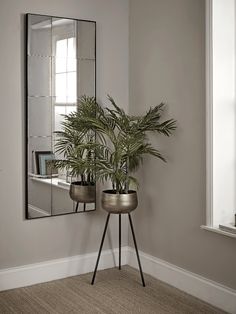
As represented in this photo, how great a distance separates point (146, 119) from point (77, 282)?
1.37 meters

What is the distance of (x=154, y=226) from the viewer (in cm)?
393

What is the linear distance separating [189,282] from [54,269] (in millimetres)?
1066

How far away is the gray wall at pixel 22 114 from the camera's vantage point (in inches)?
141

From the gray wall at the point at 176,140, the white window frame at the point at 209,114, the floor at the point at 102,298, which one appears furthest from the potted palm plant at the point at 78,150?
the white window frame at the point at 209,114

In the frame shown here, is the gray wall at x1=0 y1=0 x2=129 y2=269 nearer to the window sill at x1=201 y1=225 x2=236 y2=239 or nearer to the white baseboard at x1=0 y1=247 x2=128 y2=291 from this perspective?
the white baseboard at x1=0 y1=247 x2=128 y2=291

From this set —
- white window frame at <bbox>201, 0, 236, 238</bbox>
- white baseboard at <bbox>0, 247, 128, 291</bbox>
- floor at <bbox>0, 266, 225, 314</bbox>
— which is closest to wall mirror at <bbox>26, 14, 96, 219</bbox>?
white baseboard at <bbox>0, 247, 128, 291</bbox>

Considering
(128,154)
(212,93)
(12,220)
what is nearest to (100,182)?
(128,154)

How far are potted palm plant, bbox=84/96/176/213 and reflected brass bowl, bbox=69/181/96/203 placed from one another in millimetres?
223

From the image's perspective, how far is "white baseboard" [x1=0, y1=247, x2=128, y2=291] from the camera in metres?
3.65

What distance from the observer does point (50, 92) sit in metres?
3.73

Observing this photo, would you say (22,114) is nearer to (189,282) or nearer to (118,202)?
(118,202)

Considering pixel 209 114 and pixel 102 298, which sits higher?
pixel 209 114

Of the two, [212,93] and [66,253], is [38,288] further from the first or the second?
[212,93]

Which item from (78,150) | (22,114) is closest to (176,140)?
(78,150)
